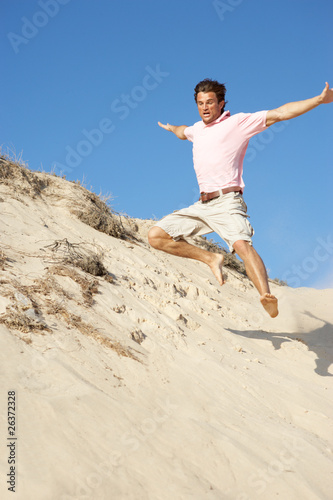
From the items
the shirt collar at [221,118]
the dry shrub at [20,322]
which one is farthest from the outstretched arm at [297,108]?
the dry shrub at [20,322]

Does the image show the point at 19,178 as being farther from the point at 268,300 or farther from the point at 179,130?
the point at 268,300

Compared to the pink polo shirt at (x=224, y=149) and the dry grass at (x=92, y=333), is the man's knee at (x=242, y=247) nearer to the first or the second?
the pink polo shirt at (x=224, y=149)

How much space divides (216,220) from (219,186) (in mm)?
381

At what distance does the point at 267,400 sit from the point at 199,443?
5.63 feet

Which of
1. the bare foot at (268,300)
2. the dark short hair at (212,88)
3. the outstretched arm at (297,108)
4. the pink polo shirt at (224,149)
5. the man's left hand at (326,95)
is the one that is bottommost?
the bare foot at (268,300)

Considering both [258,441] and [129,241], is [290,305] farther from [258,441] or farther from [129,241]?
[258,441]

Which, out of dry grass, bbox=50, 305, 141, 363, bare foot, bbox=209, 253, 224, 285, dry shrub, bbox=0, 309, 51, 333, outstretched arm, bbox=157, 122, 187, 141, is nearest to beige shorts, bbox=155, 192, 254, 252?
bare foot, bbox=209, 253, 224, 285

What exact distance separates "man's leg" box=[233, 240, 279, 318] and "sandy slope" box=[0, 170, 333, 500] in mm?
967

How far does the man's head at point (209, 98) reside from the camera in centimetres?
551

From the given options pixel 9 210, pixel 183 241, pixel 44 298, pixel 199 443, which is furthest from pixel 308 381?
pixel 9 210

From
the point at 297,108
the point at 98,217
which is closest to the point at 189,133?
the point at 297,108

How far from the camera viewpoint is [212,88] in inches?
217

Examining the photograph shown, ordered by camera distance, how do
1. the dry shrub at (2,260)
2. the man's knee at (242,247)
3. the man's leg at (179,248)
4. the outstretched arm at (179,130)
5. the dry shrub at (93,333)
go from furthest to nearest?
1. the outstretched arm at (179,130)
2. the man's leg at (179,248)
3. the dry shrub at (2,260)
4. the man's knee at (242,247)
5. the dry shrub at (93,333)

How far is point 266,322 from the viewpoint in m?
8.56
